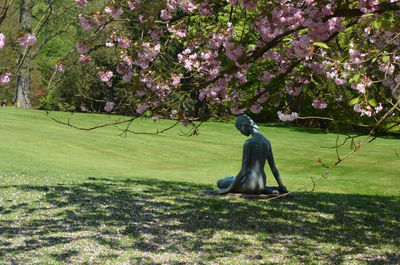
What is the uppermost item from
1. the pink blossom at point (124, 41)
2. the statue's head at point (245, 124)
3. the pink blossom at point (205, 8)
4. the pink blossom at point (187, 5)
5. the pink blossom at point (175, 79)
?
the pink blossom at point (187, 5)

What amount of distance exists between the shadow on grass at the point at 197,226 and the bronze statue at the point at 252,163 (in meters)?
0.42

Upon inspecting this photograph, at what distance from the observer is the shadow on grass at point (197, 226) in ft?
24.7

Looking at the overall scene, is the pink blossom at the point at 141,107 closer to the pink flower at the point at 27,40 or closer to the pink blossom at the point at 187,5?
the pink blossom at the point at 187,5

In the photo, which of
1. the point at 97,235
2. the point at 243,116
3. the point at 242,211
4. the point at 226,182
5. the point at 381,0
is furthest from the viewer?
the point at 226,182

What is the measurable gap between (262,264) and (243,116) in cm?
464

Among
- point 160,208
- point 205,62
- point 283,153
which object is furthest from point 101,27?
point 283,153

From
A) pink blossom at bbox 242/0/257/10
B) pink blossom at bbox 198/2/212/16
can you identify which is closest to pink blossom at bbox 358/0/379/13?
pink blossom at bbox 242/0/257/10

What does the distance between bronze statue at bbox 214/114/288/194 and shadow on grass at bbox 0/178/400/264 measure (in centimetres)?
42

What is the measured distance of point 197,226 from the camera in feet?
29.3

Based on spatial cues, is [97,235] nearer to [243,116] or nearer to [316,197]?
[243,116]

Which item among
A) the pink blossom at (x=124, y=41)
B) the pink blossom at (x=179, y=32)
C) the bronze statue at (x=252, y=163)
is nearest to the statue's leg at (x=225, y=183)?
the bronze statue at (x=252, y=163)

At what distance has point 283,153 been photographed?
24.6 meters

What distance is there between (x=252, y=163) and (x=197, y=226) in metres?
2.59

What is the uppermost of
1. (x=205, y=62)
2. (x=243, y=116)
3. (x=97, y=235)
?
(x=205, y=62)
